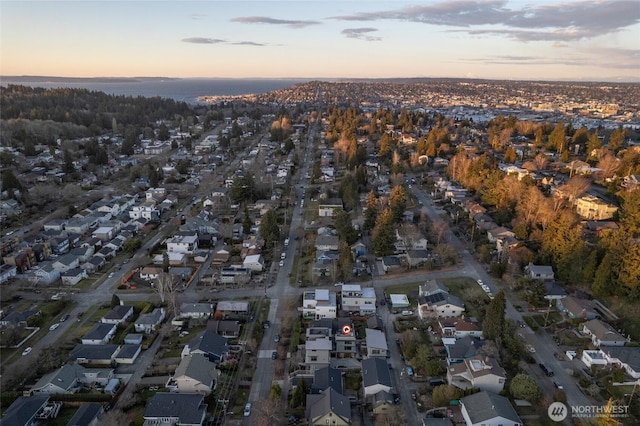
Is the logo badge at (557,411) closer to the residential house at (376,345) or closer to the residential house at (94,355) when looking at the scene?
the residential house at (376,345)

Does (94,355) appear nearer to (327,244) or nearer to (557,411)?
(327,244)

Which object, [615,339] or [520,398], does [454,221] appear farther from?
[520,398]

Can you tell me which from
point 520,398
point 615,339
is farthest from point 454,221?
point 520,398

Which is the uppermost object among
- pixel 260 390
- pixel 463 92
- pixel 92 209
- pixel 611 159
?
pixel 463 92

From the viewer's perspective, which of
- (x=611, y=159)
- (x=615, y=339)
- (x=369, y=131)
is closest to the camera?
(x=615, y=339)

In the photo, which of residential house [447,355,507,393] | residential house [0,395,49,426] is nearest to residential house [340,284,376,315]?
residential house [447,355,507,393]
